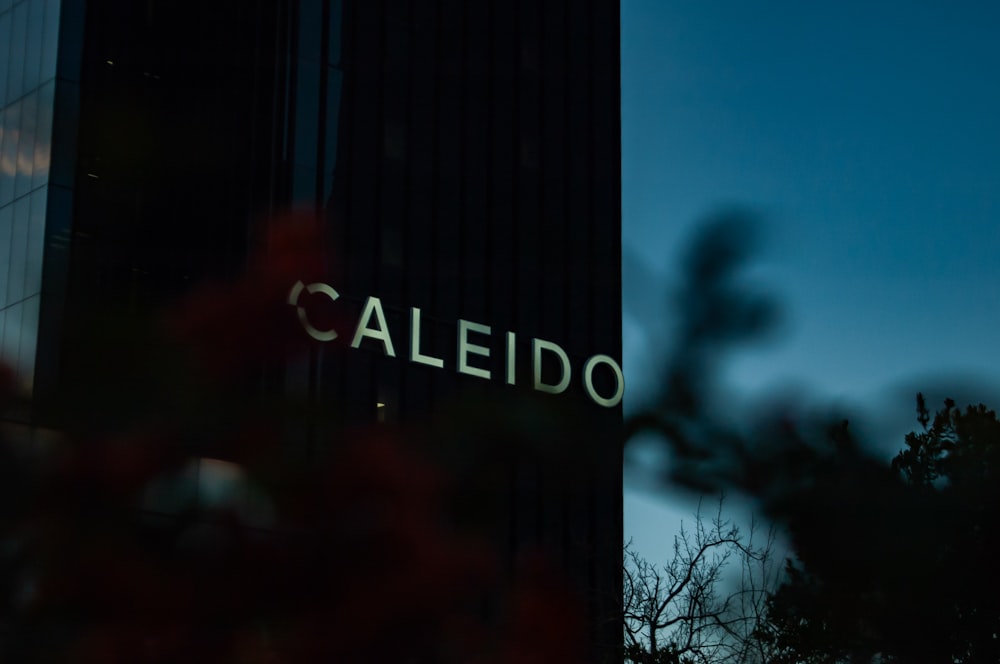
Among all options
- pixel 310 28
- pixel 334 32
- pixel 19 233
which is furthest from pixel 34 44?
pixel 334 32

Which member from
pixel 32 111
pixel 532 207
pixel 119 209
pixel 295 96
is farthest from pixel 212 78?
pixel 119 209

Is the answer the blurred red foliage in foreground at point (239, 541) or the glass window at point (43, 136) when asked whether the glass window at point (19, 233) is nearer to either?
the glass window at point (43, 136)

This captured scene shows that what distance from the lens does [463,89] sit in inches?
1770

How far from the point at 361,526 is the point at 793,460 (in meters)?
0.55

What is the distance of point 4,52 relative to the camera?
3709cm

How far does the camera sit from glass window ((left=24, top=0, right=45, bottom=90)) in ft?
118

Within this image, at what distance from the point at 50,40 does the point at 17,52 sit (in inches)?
45.2

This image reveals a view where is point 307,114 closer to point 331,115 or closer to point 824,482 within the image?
point 331,115

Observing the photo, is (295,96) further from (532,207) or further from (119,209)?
(119,209)

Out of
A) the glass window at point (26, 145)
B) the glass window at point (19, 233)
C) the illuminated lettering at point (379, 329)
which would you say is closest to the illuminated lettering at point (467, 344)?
the illuminated lettering at point (379, 329)

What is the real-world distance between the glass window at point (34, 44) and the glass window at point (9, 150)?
873mm

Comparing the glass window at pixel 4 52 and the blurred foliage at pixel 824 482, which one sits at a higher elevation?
the glass window at pixel 4 52

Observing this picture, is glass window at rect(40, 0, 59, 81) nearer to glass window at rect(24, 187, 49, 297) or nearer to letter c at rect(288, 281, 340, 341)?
glass window at rect(24, 187, 49, 297)

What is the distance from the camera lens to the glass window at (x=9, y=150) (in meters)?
36.0
